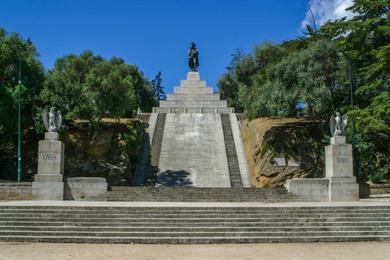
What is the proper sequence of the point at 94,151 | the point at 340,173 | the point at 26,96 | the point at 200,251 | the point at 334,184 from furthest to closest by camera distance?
the point at 94,151 < the point at 26,96 < the point at 340,173 < the point at 334,184 < the point at 200,251

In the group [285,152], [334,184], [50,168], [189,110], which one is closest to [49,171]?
[50,168]

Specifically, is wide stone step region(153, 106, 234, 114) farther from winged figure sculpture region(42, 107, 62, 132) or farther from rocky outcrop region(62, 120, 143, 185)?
winged figure sculpture region(42, 107, 62, 132)

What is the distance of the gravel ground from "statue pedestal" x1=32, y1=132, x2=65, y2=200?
25.0 ft

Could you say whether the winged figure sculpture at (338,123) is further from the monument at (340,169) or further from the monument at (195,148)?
the monument at (195,148)

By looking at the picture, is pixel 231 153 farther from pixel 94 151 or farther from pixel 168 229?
pixel 168 229

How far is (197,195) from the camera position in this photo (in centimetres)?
2234

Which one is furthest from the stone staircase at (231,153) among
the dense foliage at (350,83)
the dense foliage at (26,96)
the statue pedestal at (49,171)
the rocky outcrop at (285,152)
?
the statue pedestal at (49,171)

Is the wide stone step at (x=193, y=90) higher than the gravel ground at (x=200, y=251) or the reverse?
higher

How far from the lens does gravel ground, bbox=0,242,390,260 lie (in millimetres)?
11719

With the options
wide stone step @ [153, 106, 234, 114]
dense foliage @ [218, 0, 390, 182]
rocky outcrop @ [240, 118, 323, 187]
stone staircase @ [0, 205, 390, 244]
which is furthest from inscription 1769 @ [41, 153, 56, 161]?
wide stone step @ [153, 106, 234, 114]

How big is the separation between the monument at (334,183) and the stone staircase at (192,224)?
548cm

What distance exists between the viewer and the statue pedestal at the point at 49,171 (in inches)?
859

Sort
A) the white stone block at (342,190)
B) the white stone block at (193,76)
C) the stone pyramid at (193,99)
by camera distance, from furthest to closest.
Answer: the white stone block at (193,76)
the stone pyramid at (193,99)
the white stone block at (342,190)

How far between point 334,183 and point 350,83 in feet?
25.0
